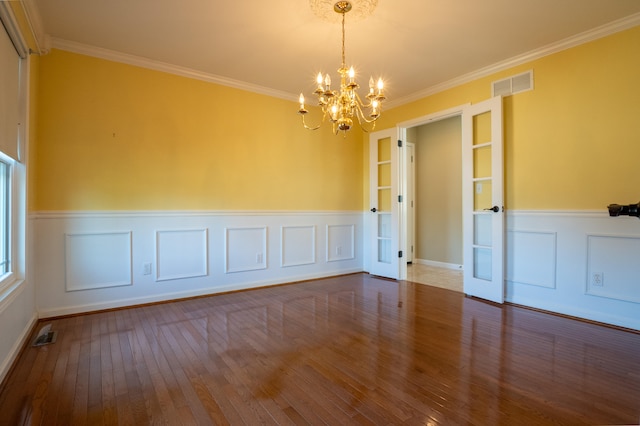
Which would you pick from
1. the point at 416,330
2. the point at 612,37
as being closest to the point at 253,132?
the point at 416,330

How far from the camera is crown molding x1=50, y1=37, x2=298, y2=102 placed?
2.95 metres

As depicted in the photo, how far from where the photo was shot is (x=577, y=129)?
291 cm

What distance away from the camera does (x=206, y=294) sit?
3662mm

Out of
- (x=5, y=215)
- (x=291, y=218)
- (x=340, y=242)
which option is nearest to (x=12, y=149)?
(x=5, y=215)

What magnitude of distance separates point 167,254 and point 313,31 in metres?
2.69

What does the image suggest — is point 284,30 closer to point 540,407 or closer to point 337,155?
point 337,155

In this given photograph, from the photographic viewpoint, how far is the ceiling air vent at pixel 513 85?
10.6 feet

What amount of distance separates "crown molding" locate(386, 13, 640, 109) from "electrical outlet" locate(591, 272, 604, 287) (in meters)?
2.09

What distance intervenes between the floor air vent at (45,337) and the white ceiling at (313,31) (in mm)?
2427

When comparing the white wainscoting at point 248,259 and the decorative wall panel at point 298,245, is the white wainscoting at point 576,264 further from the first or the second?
the decorative wall panel at point 298,245

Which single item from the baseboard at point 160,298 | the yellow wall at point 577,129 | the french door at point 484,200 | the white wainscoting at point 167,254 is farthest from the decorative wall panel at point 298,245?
the yellow wall at point 577,129

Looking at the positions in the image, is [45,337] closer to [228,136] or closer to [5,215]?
[5,215]

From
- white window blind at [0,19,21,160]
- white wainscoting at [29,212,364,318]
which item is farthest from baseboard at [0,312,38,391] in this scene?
white window blind at [0,19,21,160]

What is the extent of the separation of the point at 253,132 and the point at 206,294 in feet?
6.78
